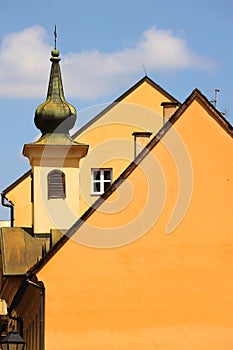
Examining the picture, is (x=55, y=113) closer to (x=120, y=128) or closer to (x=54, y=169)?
(x=54, y=169)

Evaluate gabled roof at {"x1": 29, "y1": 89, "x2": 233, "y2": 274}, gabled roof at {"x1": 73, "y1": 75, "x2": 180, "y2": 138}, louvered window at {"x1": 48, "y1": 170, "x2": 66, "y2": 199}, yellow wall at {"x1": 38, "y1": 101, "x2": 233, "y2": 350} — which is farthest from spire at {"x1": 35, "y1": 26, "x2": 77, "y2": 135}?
yellow wall at {"x1": 38, "y1": 101, "x2": 233, "y2": 350}

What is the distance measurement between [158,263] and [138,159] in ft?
7.43

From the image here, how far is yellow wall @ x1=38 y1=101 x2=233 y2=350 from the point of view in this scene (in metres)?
23.7

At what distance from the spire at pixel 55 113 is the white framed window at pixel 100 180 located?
19.5 feet

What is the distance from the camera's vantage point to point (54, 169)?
3036cm

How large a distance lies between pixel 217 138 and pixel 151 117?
13.7 meters

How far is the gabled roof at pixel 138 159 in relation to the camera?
23.7 meters

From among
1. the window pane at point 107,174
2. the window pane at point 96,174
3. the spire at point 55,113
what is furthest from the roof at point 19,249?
the window pane at point 107,174

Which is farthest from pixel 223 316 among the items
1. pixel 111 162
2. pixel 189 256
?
pixel 111 162

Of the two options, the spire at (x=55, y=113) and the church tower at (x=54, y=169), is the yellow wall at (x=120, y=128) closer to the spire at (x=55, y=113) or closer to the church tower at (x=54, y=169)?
the spire at (x=55, y=113)

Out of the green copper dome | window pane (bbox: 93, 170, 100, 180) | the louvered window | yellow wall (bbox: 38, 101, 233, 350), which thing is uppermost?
the green copper dome

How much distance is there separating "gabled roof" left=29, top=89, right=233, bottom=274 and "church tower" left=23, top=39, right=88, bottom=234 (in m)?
6.19

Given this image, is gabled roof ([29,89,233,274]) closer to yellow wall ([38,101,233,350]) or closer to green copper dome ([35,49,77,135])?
yellow wall ([38,101,233,350])

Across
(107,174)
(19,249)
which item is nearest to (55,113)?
(19,249)
